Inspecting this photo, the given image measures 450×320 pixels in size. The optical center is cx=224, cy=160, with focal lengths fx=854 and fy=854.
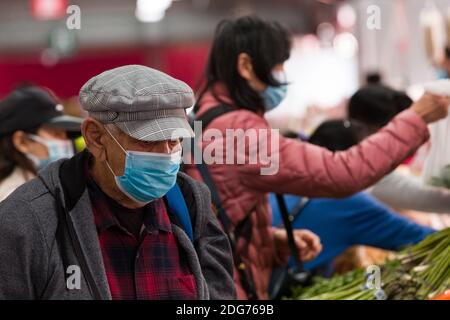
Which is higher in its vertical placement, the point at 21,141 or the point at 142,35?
the point at 21,141

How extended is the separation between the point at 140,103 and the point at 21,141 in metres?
1.22

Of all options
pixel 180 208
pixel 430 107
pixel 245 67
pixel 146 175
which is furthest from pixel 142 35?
pixel 146 175

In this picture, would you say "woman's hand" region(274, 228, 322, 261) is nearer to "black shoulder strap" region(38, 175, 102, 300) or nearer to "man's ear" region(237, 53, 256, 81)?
"man's ear" region(237, 53, 256, 81)

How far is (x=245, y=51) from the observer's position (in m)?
2.74

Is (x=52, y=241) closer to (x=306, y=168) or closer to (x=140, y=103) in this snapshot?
(x=140, y=103)

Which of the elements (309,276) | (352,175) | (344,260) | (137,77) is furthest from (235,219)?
(344,260)

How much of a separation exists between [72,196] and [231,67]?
3.19 feet

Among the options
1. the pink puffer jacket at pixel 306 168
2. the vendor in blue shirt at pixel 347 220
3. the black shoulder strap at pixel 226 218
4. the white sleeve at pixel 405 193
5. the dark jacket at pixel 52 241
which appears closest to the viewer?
the dark jacket at pixel 52 241

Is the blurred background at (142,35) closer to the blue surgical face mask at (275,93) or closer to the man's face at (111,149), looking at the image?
the blue surgical face mask at (275,93)

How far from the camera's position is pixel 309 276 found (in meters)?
3.21

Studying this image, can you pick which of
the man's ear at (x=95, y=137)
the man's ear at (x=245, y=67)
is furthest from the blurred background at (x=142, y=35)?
the man's ear at (x=95, y=137)

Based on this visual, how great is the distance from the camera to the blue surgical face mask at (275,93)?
2725mm

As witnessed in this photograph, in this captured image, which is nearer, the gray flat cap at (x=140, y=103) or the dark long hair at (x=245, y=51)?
the gray flat cap at (x=140, y=103)

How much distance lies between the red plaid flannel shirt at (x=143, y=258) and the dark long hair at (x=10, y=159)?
957 mm
